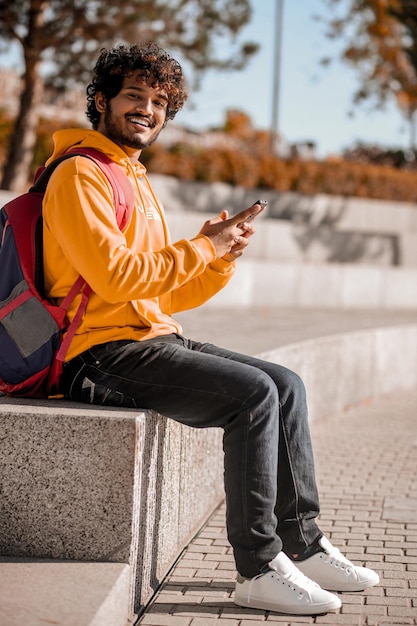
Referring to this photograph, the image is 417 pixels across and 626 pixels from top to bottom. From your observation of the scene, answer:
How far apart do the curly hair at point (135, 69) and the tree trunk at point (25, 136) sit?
34.5 ft

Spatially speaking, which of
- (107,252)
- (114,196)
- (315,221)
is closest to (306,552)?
(107,252)

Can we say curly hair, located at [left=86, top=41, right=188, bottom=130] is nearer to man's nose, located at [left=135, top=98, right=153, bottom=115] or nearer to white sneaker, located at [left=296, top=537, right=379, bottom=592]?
man's nose, located at [left=135, top=98, right=153, bottom=115]

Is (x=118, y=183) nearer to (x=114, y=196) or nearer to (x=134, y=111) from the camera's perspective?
(x=114, y=196)

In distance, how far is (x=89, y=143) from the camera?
369 centimetres

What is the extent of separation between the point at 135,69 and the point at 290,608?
203cm

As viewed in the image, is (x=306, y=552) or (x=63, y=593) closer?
(x=63, y=593)

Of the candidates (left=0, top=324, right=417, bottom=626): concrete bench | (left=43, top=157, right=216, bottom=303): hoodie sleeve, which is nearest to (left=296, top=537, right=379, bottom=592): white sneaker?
(left=0, top=324, right=417, bottom=626): concrete bench

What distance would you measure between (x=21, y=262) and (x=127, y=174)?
0.57m

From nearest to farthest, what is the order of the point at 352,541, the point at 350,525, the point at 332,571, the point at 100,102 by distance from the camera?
the point at 332,571
the point at 100,102
the point at 352,541
the point at 350,525

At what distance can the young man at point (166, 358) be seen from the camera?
3.43m

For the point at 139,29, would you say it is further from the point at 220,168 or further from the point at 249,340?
the point at 249,340

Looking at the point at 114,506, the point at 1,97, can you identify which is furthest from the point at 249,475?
the point at 1,97

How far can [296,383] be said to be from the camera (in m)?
3.80

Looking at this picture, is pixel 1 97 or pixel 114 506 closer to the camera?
pixel 114 506
